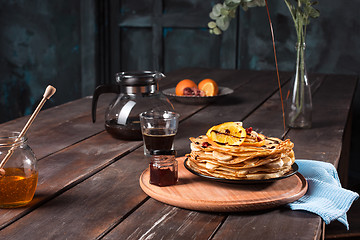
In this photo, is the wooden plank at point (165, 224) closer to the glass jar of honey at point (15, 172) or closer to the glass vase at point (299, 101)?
the glass jar of honey at point (15, 172)

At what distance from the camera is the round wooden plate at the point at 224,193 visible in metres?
0.98

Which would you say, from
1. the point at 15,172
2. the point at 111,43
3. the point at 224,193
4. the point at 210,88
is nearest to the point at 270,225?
the point at 224,193

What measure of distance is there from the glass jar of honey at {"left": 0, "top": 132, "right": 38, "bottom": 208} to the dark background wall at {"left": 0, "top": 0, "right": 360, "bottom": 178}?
2989 millimetres

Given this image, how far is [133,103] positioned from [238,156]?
1.80ft

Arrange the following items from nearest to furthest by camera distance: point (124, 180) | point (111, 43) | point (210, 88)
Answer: point (124, 180) < point (210, 88) < point (111, 43)

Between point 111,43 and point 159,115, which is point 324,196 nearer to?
point 159,115

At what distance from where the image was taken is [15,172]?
98 cm

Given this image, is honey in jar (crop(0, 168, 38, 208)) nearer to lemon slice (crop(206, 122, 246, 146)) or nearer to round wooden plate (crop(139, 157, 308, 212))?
round wooden plate (crop(139, 157, 308, 212))

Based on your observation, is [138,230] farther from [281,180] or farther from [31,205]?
[281,180]

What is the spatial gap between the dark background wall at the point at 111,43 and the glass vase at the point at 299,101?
201 centimetres

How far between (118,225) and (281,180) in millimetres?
387

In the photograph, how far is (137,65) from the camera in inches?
168

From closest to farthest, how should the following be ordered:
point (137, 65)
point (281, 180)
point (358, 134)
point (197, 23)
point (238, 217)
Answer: point (238, 217)
point (281, 180)
point (358, 134)
point (197, 23)
point (137, 65)

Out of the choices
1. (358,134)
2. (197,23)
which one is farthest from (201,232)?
(197,23)
